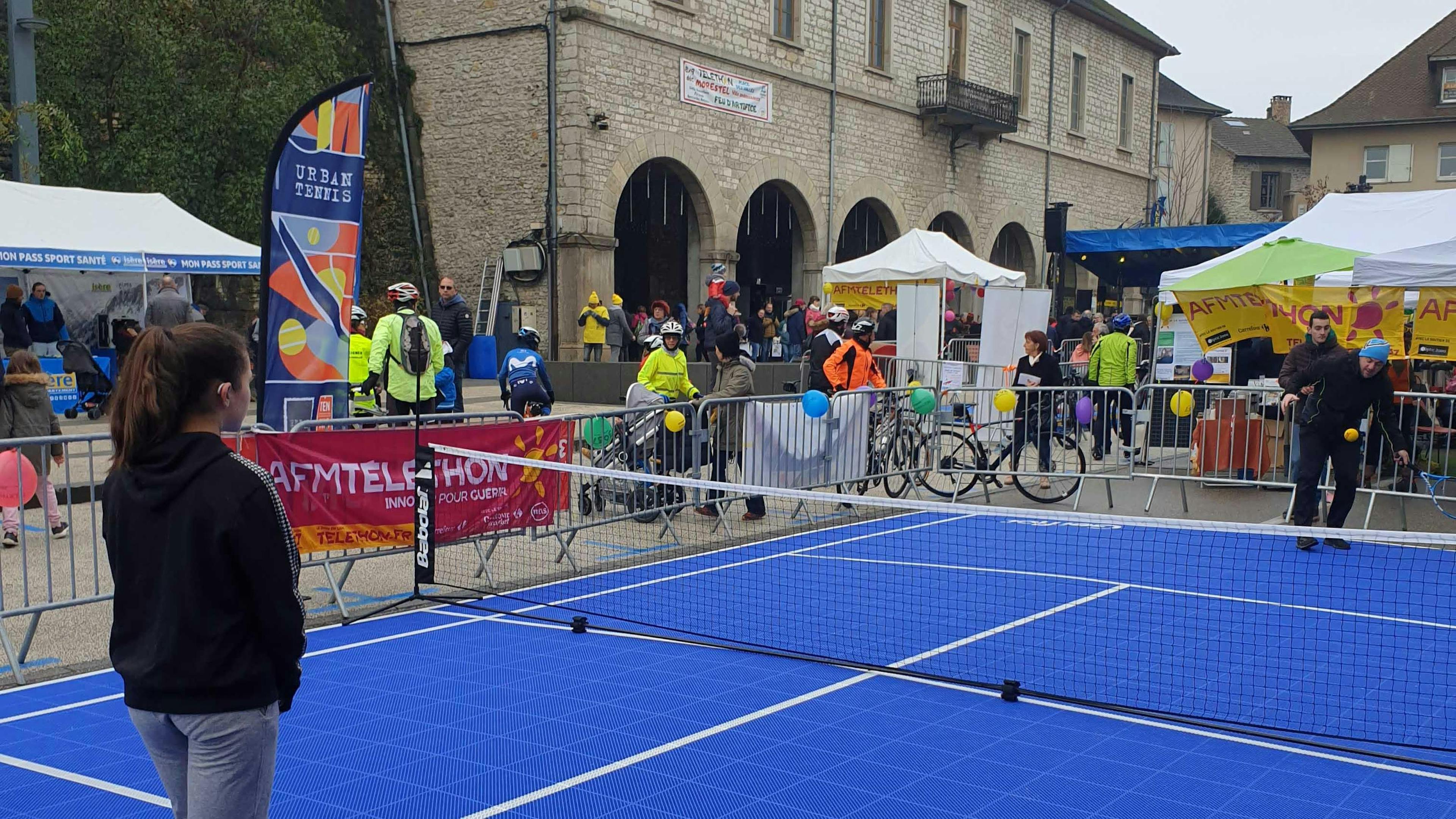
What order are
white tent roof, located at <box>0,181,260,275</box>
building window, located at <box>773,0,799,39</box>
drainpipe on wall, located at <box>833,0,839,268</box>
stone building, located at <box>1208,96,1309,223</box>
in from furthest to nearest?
stone building, located at <box>1208,96,1309,223</box> < drainpipe on wall, located at <box>833,0,839,268</box> < building window, located at <box>773,0,799,39</box> < white tent roof, located at <box>0,181,260,275</box>

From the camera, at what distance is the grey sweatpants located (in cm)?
284

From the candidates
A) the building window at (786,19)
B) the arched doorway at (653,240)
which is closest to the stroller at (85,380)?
the arched doorway at (653,240)

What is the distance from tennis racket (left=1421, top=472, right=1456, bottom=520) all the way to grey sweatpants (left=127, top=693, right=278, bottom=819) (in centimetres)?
1052

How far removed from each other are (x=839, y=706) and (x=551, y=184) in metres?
19.7

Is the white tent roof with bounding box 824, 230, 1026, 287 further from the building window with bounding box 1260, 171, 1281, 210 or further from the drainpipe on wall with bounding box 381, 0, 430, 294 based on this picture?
the building window with bounding box 1260, 171, 1281, 210

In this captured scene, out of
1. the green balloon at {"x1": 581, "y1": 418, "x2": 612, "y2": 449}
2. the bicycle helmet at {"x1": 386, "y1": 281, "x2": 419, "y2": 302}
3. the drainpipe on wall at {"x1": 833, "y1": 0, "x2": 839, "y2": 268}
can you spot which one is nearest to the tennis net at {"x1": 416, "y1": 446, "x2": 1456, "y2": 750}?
the green balloon at {"x1": 581, "y1": 418, "x2": 612, "y2": 449}

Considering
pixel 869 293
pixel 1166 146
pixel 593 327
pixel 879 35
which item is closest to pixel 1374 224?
pixel 869 293

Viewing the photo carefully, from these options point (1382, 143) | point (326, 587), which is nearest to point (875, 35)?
point (326, 587)

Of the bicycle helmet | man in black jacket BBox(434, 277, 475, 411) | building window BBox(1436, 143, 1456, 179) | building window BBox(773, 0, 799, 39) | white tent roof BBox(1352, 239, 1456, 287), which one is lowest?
man in black jacket BBox(434, 277, 475, 411)

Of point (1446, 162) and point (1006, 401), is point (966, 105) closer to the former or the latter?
point (1006, 401)

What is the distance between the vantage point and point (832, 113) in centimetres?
3052

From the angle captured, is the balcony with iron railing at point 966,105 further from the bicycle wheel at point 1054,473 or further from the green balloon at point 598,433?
the green balloon at point 598,433

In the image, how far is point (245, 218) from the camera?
64.3ft

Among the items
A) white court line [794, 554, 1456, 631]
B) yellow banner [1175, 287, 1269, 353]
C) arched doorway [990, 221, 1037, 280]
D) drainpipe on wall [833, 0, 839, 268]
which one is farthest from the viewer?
arched doorway [990, 221, 1037, 280]
